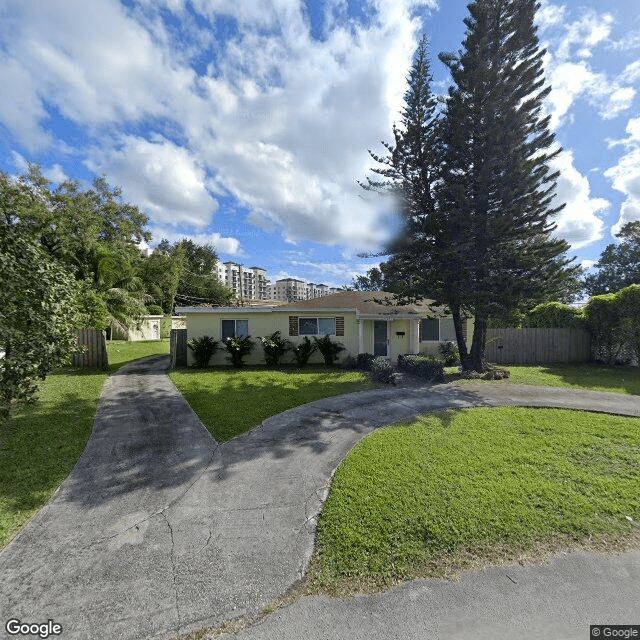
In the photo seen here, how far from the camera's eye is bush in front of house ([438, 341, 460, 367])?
552 inches

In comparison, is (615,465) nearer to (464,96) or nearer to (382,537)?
(382,537)

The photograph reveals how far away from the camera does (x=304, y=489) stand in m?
4.05

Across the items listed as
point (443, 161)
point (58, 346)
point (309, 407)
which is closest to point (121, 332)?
point (58, 346)

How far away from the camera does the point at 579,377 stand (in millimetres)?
11164

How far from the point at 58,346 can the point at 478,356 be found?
12.3 metres

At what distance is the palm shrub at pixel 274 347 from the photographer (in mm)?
13656

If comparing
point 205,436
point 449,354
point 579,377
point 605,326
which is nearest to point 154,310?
point 449,354

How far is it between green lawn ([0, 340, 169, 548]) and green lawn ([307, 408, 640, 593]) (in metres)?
3.48

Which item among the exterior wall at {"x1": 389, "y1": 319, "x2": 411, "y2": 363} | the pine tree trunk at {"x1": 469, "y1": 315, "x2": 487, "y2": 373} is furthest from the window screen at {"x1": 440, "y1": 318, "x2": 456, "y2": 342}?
the pine tree trunk at {"x1": 469, "y1": 315, "x2": 487, "y2": 373}

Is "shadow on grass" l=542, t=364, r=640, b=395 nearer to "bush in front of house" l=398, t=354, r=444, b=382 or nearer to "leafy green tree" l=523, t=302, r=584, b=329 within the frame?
"leafy green tree" l=523, t=302, r=584, b=329

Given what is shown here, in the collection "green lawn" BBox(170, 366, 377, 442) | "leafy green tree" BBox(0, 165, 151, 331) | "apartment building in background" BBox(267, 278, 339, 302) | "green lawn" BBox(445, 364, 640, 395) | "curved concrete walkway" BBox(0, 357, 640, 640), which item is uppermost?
"apartment building in background" BBox(267, 278, 339, 302)

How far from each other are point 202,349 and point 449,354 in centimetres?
1090

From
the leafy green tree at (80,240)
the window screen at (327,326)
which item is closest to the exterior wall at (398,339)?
the window screen at (327,326)

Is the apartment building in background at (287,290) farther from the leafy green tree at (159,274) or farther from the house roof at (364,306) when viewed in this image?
the house roof at (364,306)
